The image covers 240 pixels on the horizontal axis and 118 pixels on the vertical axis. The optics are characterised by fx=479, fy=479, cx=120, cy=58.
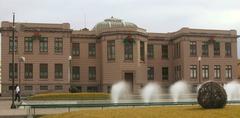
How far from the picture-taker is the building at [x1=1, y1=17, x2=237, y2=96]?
60.3m

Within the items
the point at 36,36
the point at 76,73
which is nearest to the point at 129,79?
the point at 76,73

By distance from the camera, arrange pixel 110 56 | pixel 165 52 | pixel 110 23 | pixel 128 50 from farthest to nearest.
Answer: pixel 165 52, pixel 110 23, pixel 110 56, pixel 128 50

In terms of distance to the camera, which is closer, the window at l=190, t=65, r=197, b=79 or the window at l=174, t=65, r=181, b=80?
the window at l=190, t=65, r=197, b=79

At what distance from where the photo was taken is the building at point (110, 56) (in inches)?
2375

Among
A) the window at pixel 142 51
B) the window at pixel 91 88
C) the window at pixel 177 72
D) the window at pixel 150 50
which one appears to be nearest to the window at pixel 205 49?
the window at pixel 177 72

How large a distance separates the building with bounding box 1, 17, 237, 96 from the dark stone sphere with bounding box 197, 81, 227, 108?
34824mm

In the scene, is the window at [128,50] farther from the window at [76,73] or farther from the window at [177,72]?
the window at [177,72]

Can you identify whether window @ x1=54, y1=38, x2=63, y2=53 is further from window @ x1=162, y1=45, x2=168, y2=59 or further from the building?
window @ x1=162, y1=45, x2=168, y2=59

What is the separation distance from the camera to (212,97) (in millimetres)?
22109

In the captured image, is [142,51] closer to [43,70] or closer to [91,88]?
[91,88]

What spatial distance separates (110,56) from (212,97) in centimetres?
4079

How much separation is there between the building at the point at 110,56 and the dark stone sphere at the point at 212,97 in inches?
1371

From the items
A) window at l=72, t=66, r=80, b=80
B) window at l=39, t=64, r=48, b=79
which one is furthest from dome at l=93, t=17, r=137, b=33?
window at l=39, t=64, r=48, b=79

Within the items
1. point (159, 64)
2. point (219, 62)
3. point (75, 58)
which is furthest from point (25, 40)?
point (219, 62)
